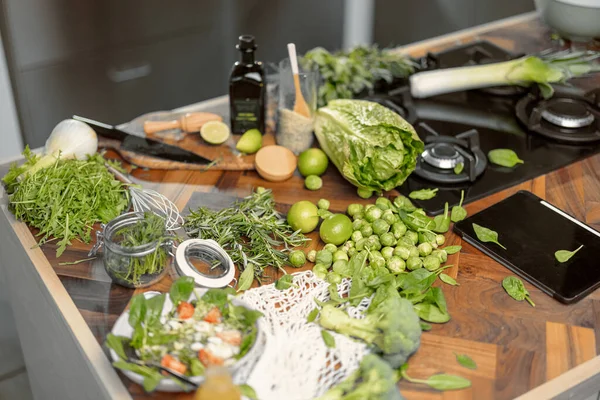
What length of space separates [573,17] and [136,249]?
4.49ft

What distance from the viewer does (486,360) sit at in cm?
110

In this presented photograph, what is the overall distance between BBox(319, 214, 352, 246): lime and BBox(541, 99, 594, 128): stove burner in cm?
71

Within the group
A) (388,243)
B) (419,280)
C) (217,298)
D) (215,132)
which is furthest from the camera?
(215,132)

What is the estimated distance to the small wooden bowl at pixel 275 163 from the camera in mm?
1514

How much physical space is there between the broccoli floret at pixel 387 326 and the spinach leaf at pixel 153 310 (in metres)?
0.26

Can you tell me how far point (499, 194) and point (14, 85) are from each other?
1.72 meters

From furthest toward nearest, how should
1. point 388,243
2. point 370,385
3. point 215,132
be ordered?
1. point 215,132
2. point 388,243
3. point 370,385

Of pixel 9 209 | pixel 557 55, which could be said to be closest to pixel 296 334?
pixel 9 209

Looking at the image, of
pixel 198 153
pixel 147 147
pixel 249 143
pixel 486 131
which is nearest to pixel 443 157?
pixel 486 131

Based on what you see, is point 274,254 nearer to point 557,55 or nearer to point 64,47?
point 557,55

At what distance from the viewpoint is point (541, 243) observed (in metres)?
1.32

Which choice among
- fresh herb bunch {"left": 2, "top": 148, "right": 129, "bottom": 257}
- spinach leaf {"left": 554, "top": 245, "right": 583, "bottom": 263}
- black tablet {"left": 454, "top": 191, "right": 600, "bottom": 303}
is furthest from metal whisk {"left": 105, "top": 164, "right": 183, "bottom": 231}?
spinach leaf {"left": 554, "top": 245, "right": 583, "bottom": 263}

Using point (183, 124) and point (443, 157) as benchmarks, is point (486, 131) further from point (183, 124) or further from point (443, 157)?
point (183, 124)

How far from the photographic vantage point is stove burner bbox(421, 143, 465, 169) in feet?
5.02
